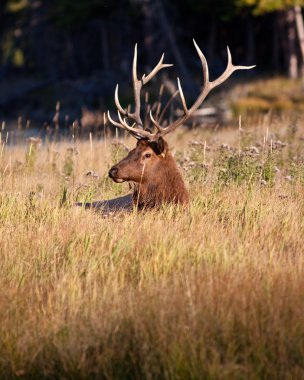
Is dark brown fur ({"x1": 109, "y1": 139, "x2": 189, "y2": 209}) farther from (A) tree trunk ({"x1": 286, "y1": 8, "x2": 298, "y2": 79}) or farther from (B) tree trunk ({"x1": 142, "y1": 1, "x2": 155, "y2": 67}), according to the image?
(B) tree trunk ({"x1": 142, "y1": 1, "x2": 155, "y2": 67})

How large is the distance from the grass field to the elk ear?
1.92ft

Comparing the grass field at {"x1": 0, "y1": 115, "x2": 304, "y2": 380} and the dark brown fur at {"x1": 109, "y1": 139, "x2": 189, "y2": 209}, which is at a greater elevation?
the dark brown fur at {"x1": 109, "y1": 139, "x2": 189, "y2": 209}

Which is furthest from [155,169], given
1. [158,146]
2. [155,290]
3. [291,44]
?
[291,44]

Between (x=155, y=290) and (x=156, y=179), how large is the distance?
121 inches

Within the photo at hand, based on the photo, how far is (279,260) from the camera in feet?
19.6

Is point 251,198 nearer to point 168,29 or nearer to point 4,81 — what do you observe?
point 168,29

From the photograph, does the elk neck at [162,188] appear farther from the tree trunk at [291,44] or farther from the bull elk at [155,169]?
the tree trunk at [291,44]

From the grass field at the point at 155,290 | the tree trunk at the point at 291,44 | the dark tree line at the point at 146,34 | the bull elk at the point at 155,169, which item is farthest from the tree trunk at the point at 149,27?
the grass field at the point at 155,290

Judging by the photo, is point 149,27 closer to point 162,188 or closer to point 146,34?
point 146,34

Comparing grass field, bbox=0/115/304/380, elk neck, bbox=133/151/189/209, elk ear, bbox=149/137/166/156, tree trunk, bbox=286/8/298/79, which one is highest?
tree trunk, bbox=286/8/298/79

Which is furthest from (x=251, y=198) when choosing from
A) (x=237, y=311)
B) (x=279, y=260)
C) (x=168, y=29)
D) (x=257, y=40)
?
(x=257, y=40)

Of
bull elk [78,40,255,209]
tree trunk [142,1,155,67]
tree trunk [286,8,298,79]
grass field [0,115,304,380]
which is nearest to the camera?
grass field [0,115,304,380]

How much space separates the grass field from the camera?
4.85m

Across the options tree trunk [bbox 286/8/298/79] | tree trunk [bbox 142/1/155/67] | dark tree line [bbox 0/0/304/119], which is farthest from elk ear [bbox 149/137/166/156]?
tree trunk [bbox 142/1/155/67]
